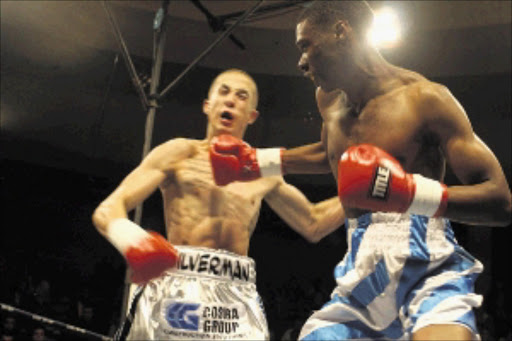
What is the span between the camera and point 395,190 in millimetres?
1401

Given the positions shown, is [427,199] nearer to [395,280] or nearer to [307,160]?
[395,280]

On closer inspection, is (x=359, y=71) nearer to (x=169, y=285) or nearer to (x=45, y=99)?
(x=169, y=285)

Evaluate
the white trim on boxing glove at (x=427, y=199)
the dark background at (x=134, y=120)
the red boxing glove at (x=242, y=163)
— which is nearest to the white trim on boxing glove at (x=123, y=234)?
the red boxing glove at (x=242, y=163)

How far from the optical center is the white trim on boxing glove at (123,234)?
1913 millimetres

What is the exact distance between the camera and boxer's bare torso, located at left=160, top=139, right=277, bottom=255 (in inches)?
98.7

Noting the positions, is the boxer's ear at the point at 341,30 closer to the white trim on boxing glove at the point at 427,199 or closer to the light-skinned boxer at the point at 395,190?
the light-skinned boxer at the point at 395,190

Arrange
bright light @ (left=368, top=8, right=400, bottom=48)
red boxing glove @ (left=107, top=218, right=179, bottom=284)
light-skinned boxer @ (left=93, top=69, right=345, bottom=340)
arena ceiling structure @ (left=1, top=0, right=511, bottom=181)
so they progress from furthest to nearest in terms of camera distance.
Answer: arena ceiling structure @ (left=1, top=0, right=511, bottom=181)
bright light @ (left=368, top=8, right=400, bottom=48)
light-skinned boxer @ (left=93, top=69, right=345, bottom=340)
red boxing glove @ (left=107, top=218, right=179, bottom=284)

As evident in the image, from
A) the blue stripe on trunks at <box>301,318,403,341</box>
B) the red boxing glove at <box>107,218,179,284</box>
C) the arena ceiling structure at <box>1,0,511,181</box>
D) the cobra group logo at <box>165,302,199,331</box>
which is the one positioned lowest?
the blue stripe on trunks at <box>301,318,403,341</box>

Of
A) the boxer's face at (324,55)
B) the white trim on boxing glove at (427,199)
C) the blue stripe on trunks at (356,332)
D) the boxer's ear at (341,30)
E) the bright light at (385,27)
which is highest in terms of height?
the bright light at (385,27)

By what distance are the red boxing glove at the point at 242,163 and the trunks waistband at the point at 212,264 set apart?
1.54 feet

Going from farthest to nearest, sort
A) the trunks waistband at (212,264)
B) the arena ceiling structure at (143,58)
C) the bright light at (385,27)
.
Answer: the arena ceiling structure at (143,58)
the bright light at (385,27)
the trunks waistband at (212,264)

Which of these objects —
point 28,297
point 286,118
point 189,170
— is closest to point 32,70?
point 28,297

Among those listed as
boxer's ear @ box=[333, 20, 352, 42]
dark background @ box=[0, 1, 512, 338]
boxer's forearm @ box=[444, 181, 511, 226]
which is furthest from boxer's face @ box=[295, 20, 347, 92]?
dark background @ box=[0, 1, 512, 338]

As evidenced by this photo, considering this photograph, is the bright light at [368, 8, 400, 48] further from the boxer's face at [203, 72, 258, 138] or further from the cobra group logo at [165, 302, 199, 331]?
the cobra group logo at [165, 302, 199, 331]
